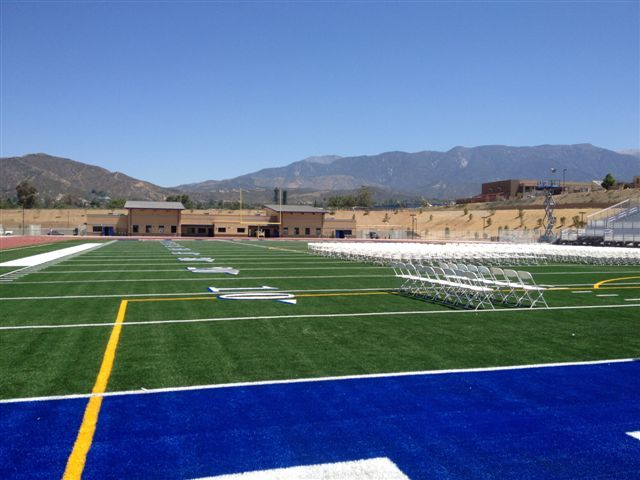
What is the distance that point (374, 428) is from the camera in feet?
18.3

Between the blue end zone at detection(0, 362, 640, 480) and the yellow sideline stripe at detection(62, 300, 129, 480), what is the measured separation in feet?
0.26

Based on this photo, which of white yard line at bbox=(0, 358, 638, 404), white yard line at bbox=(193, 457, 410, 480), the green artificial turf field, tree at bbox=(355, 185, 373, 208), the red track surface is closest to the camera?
white yard line at bbox=(193, 457, 410, 480)

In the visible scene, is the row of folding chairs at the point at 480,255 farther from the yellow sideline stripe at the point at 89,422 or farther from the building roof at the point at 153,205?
the building roof at the point at 153,205

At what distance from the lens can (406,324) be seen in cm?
1098

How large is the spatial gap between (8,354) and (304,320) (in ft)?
17.1

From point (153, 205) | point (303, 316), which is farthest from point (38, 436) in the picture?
point (153, 205)

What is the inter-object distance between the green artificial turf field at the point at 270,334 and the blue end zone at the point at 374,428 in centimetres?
82

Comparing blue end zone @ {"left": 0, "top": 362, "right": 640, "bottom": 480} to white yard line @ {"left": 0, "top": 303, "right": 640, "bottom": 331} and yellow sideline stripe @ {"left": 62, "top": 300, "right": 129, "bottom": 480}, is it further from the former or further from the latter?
white yard line @ {"left": 0, "top": 303, "right": 640, "bottom": 331}

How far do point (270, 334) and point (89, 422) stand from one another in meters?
4.47

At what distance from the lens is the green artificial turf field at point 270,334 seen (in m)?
7.55

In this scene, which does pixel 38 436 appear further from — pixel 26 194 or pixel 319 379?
pixel 26 194

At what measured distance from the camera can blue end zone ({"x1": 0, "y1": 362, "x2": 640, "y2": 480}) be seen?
477 cm

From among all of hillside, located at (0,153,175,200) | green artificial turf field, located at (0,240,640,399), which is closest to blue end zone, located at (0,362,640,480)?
green artificial turf field, located at (0,240,640,399)

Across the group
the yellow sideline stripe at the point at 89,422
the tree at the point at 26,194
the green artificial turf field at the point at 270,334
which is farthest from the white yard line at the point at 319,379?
the tree at the point at 26,194
